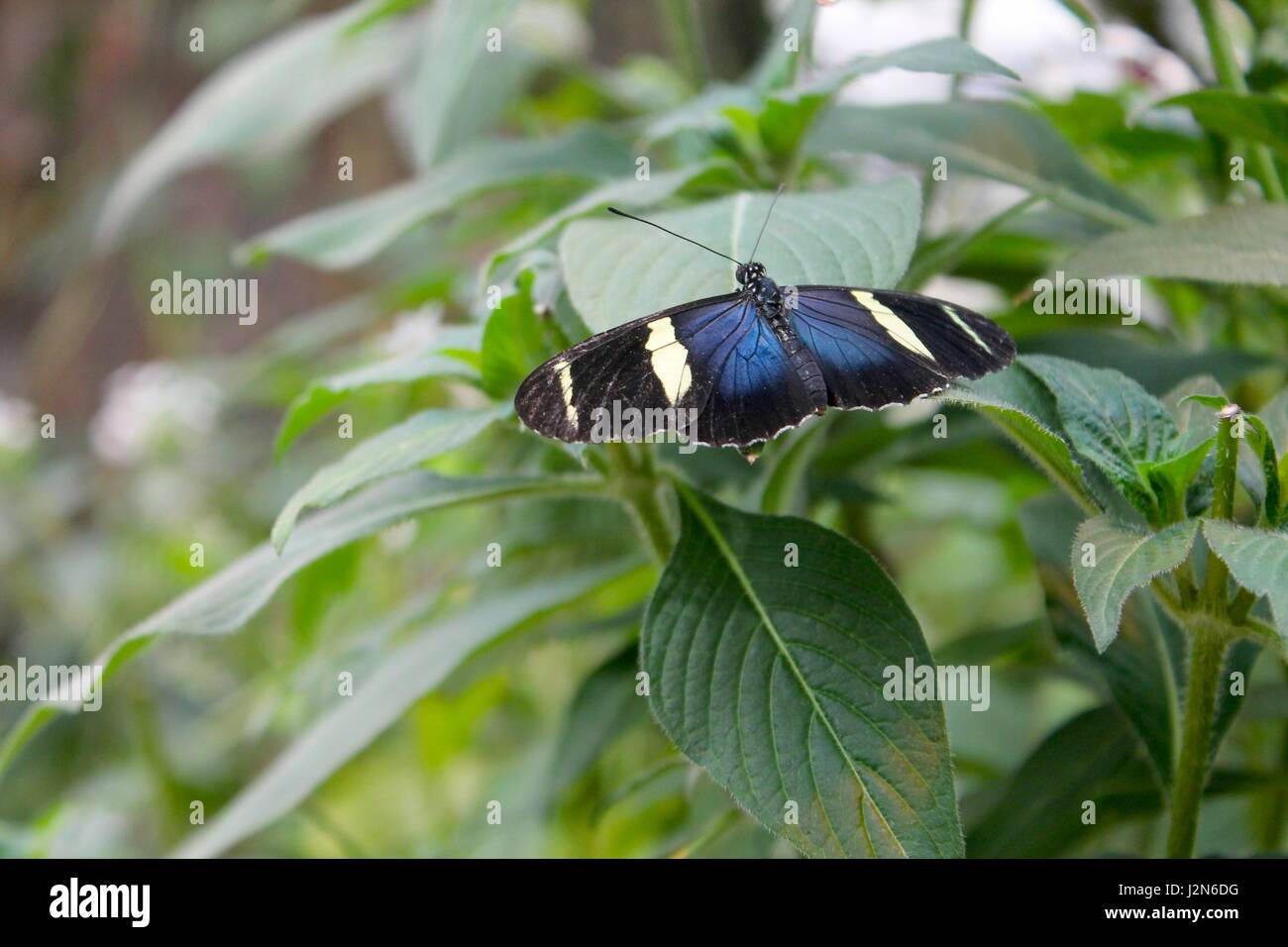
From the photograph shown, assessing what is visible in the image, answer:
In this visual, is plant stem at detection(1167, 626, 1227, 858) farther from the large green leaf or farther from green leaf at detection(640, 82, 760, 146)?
green leaf at detection(640, 82, 760, 146)

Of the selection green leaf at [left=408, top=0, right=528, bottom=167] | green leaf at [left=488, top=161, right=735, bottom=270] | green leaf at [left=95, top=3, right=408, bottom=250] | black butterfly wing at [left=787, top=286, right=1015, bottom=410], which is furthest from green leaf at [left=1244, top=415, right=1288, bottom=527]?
green leaf at [left=95, top=3, right=408, bottom=250]

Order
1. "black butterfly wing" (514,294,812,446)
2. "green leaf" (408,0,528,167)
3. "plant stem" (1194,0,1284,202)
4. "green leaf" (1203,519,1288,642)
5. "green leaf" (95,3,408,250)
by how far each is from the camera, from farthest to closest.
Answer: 1. "green leaf" (95,3,408,250)
2. "green leaf" (408,0,528,167)
3. "plant stem" (1194,0,1284,202)
4. "black butterfly wing" (514,294,812,446)
5. "green leaf" (1203,519,1288,642)

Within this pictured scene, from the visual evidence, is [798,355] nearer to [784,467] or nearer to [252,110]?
[784,467]

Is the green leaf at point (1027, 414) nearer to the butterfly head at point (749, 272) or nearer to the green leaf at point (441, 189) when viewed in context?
the butterfly head at point (749, 272)

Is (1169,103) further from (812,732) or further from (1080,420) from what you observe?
(812,732)

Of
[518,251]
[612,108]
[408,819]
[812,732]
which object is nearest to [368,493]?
[518,251]

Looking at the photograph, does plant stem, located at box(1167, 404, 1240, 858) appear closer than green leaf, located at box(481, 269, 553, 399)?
Yes

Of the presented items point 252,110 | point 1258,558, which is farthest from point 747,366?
point 252,110
